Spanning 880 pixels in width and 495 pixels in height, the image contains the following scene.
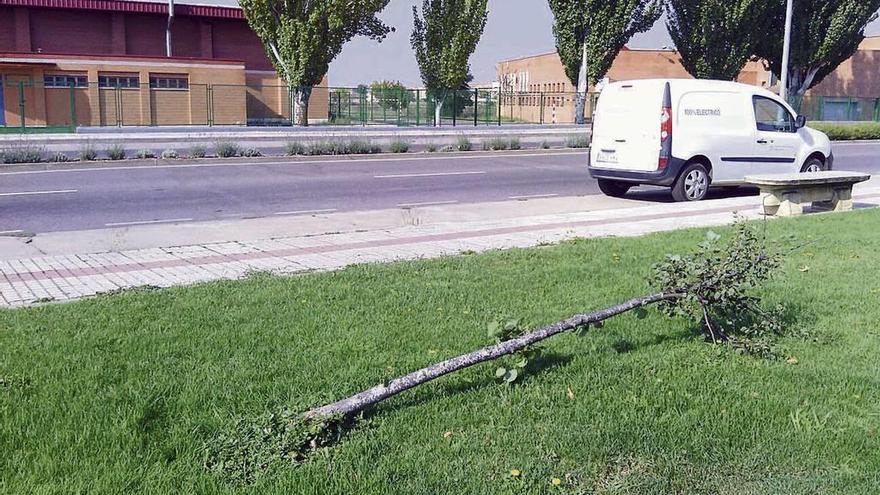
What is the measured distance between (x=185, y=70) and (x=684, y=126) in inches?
1362

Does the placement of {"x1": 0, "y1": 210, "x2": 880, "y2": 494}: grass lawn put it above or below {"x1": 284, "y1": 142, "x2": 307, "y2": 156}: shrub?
below

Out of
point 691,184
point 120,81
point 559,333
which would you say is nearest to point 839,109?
point 120,81

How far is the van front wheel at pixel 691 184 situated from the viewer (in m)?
13.7

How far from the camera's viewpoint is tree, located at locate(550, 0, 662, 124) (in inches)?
1667

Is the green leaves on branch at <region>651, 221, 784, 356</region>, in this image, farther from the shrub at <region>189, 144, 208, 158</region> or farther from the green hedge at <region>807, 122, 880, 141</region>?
the green hedge at <region>807, 122, 880, 141</region>

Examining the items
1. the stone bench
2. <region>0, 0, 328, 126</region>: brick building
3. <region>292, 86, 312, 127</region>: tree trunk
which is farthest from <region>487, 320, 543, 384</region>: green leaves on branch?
<region>292, 86, 312, 127</region>: tree trunk

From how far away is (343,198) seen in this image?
14.6 metres

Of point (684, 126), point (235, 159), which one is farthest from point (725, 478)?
point (235, 159)

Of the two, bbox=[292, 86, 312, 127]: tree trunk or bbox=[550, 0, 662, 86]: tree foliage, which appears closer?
bbox=[292, 86, 312, 127]: tree trunk

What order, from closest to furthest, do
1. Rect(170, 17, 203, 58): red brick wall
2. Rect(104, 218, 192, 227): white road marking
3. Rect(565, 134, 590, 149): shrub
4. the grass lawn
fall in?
the grass lawn, Rect(104, 218, 192, 227): white road marking, Rect(565, 134, 590, 149): shrub, Rect(170, 17, 203, 58): red brick wall

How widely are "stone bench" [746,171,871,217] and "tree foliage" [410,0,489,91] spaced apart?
Answer: 106 feet

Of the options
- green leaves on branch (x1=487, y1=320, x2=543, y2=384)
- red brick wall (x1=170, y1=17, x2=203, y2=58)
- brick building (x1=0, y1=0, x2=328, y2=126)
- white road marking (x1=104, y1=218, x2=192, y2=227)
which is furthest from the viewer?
red brick wall (x1=170, y1=17, x2=203, y2=58)

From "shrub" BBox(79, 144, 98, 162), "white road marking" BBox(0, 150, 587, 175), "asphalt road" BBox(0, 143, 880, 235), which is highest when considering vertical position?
"shrub" BBox(79, 144, 98, 162)

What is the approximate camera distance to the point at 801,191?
39.2 feet
